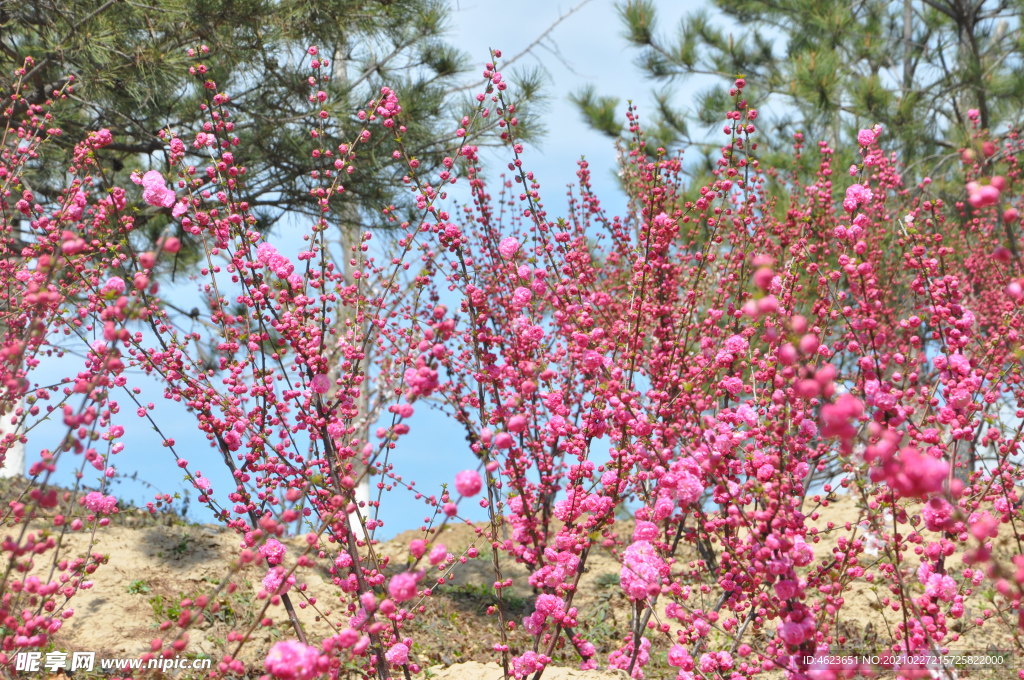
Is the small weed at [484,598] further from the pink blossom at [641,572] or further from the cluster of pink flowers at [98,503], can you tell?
the pink blossom at [641,572]

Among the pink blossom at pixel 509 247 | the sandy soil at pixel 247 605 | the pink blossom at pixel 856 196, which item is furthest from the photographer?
the sandy soil at pixel 247 605

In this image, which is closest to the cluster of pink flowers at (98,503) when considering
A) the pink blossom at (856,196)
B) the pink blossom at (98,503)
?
the pink blossom at (98,503)

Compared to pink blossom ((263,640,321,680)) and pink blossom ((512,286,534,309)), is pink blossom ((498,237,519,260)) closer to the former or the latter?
pink blossom ((512,286,534,309))

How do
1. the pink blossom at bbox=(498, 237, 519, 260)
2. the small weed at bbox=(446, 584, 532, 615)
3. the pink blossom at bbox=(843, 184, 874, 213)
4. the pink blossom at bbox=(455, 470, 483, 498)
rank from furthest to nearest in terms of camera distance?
the small weed at bbox=(446, 584, 532, 615)
the pink blossom at bbox=(498, 237, 519, 260)
the pink blossom at bbox=(843, 184, 874, 213)
the pink blossom at bbox=(455, 470, 483, 498)

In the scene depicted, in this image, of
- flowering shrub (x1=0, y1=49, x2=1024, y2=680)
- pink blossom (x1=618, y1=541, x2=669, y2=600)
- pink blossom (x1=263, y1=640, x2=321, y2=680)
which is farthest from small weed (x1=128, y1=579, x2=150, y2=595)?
pink blossom (x1=263, y1=640, x2=321, y2=680)

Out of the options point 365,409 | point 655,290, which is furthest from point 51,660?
→ point 365,409

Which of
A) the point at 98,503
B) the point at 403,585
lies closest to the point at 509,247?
the point at 403,585

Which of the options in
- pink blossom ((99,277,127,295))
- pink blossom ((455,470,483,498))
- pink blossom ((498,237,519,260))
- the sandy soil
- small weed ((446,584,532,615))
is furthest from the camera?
small weed ((446,584,532,615))

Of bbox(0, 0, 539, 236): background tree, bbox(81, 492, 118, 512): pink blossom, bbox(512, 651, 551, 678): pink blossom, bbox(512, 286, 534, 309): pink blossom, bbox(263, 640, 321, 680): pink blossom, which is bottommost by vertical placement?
bbox(512, 651, 551, 678): pink blossom

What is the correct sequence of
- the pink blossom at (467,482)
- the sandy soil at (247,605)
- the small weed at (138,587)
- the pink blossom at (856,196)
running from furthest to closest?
the small weed at (138,587) < the sandy soil at (247,605) < the pink blossom at (856,196) < the pink blossom at (467,482)

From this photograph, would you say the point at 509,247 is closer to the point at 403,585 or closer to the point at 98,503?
the point at 403,585

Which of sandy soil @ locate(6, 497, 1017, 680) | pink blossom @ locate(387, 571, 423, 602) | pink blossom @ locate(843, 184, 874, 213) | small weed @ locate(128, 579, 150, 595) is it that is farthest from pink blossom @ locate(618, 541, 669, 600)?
small weed @ locate(128, 579, 150, 595)

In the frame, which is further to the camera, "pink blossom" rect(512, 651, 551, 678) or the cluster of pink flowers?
the cluster of pink flowers

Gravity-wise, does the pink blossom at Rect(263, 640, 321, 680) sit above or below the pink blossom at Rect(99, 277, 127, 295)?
below
